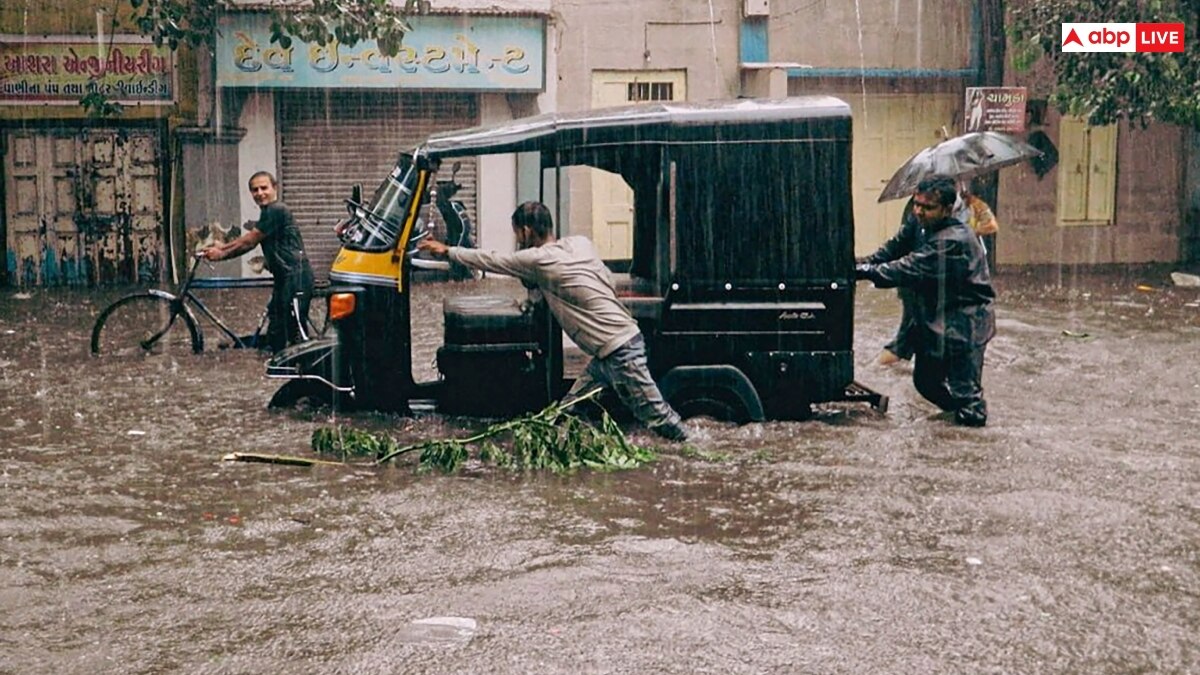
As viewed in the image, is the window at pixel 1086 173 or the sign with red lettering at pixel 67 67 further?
the window at pixel 1086 173

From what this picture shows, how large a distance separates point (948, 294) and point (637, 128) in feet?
7.30

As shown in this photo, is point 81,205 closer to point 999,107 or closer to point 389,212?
point 389,212

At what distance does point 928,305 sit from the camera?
9602 millimetres

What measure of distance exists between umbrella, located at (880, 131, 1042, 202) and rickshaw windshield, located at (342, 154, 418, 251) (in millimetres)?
4403

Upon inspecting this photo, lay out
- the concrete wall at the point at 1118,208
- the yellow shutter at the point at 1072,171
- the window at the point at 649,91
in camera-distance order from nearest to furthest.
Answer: the window at the point at 649,91, the concrete wall at the point at 1118,208, the yellow shutter at the point at 1072,171

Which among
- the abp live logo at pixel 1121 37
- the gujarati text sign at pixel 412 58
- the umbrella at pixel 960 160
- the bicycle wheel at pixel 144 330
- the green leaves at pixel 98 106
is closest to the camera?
the umbrella at pixel 960 160

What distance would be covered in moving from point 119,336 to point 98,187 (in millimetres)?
6006

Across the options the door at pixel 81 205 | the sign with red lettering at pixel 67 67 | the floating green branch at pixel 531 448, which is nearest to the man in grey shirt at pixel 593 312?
the floating green branch at pixel 531 448

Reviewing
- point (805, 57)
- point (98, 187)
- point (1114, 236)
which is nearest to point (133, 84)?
point (98, 187)

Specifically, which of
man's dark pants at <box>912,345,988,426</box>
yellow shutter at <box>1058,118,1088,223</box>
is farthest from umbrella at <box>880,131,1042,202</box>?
yellow shutter at <box>1058,118,1088,223</box>

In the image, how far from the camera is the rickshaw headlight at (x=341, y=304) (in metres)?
9.16

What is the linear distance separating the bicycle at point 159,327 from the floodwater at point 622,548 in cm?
Answer: 145

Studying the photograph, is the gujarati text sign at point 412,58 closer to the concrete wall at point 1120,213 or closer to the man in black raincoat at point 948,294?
the concrete wall at point 1120,213

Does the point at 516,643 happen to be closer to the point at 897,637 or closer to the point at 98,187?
the point at 897,637
